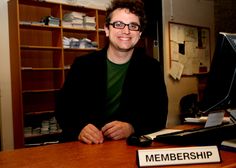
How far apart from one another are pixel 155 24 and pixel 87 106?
4654mm

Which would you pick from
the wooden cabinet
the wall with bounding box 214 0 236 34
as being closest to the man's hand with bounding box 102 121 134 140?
the wooden cabinet

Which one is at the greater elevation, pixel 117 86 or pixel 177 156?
pixel 117 86

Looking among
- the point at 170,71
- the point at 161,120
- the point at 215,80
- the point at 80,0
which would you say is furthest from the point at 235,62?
the point at 170,71

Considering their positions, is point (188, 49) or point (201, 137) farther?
point (188, 49)

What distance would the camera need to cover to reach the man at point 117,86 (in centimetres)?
180

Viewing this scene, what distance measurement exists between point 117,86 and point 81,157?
822 mm

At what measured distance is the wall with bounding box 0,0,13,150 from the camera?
438 centimetres

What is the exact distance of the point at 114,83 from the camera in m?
1.98

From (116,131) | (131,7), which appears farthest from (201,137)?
(131,7)

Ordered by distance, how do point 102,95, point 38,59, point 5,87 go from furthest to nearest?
point 38,59 < point 5,87 < point 102,95

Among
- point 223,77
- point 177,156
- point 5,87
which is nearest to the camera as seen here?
point 177,156

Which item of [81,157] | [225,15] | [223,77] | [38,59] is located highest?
[225,15]

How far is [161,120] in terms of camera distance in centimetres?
188

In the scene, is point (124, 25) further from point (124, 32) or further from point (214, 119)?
point (214, 119)
